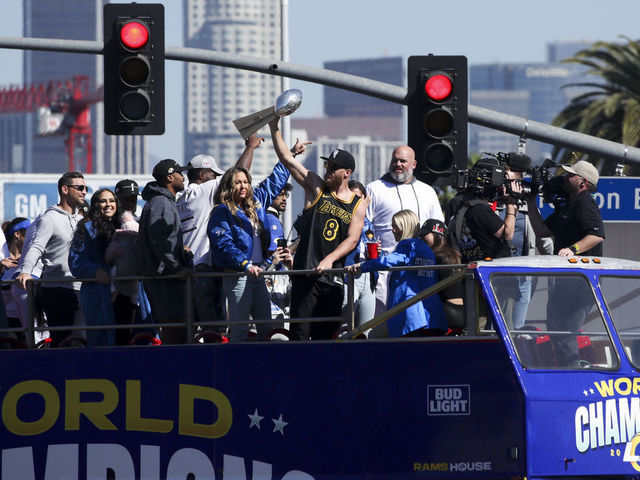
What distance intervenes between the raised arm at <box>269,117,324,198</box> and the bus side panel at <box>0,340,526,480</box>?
57.2 inches

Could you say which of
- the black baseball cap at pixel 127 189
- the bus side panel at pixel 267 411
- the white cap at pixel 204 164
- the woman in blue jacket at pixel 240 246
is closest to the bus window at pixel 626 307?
the bus side panel at pixel 267 411

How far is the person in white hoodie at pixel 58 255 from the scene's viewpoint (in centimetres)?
1077

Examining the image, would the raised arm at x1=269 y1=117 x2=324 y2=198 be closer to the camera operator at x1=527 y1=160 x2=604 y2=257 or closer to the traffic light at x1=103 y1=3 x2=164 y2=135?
the camera operator at x1=527 y1=160 x2=604 y2=257

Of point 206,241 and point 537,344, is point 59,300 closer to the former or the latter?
point 206,241

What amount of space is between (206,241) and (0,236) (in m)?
2.54

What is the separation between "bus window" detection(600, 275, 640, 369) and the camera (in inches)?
365

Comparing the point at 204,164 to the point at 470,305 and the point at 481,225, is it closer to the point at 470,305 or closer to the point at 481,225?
the point at 481,225

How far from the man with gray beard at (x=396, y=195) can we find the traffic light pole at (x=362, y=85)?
5.28 feet

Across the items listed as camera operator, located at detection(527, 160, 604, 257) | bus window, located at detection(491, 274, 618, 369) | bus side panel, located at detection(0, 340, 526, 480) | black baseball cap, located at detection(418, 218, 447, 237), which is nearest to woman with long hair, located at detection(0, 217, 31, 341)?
bus side panel, located at detection(0, 340, 526, 480)

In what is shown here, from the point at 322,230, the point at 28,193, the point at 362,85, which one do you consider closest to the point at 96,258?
the point at 322,230

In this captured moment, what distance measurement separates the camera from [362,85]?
14070mm

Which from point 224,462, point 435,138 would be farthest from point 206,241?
point 435,138

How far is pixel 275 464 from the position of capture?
9.66 m

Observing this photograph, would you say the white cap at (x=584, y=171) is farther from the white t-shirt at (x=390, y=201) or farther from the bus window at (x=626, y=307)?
the white t-shirt at (x=390, y=201)
